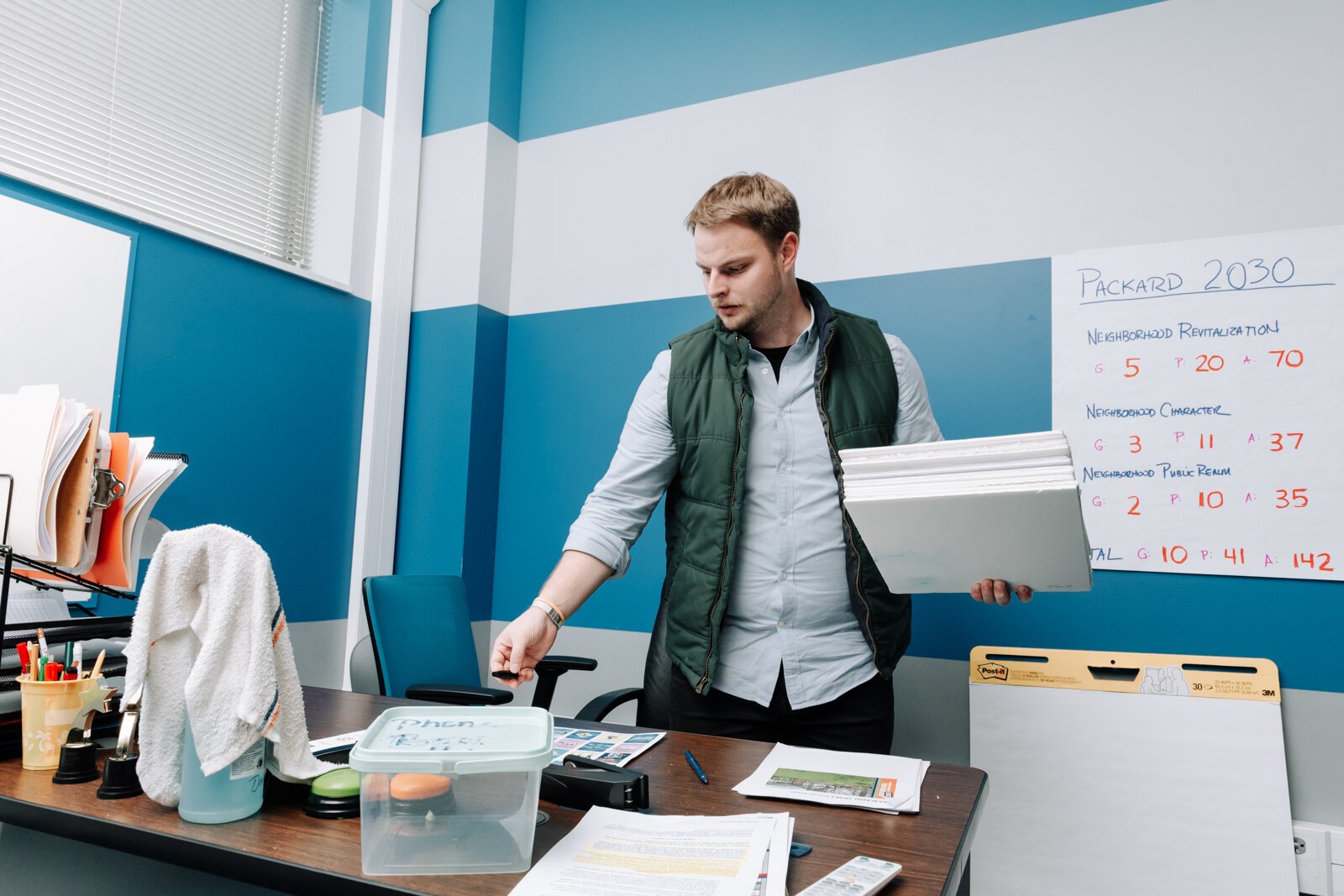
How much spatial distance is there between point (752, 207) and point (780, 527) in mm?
653

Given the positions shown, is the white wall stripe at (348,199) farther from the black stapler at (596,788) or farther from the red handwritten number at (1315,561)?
the red handwritten number at (1315,561)

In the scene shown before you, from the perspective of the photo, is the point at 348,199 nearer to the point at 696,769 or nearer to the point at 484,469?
the point at 484,469

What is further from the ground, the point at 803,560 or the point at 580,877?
the point at 803,560

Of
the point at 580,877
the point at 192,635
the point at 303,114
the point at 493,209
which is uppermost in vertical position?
the point at 303,114

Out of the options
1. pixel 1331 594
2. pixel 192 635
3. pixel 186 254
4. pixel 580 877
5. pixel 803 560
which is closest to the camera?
pixel 580 877

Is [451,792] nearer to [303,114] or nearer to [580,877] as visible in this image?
[580,877]

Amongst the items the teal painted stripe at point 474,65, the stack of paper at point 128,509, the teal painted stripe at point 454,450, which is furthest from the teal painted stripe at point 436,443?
the stack of paper at point 128,509

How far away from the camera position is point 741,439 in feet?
5.77

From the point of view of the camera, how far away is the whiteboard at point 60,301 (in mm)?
1935

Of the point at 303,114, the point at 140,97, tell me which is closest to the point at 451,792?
the point at 140,97

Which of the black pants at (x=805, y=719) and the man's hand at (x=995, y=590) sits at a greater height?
the man's hand at (x=995, y=590)

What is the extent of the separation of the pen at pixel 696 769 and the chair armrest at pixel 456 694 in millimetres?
732

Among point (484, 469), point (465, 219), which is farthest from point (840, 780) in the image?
point (465, 219)

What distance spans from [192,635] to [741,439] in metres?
1.07
